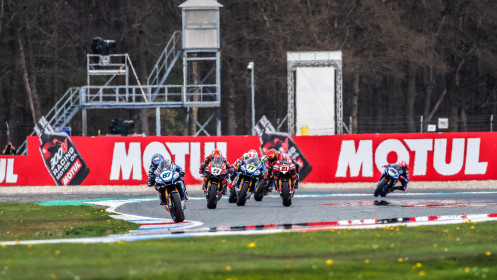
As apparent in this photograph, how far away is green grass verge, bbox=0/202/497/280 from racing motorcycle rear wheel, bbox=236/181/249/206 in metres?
7.32

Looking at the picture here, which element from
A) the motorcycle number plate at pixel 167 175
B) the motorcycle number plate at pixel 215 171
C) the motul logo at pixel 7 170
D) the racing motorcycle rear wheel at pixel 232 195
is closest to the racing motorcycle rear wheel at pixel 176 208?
the motorcycle number plate at pixel 167 175

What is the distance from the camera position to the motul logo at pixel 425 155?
33.5 m

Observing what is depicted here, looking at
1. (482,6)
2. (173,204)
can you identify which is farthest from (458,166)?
(482,6)

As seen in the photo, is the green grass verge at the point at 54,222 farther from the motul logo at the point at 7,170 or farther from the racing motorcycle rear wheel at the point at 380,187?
the motul logo at the point at 7,170

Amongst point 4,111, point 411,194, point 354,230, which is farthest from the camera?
point 4,111

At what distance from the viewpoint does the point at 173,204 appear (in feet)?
65.8

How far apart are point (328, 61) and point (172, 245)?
2774cm

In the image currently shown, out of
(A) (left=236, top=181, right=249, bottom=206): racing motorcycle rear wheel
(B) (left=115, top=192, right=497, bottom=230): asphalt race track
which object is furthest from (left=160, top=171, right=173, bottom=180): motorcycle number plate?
(A) (left=236, top=181, right=249, bottom=206): racing motorcycle rear wheel

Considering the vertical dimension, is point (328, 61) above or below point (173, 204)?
above

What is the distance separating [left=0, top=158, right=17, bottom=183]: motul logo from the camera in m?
35.0

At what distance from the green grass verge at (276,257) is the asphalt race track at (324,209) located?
12.3ft

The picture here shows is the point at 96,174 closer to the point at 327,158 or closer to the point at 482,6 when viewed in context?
the point at 327,158

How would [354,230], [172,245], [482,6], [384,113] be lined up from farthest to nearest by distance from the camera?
[384,113]
[482,6]
[354,230]
[172,245]

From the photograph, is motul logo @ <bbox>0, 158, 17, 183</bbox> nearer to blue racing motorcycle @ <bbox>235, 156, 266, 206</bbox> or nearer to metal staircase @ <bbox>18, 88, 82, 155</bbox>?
metal staircase @ <bbox>18, 88, 82, 155</bbox>
